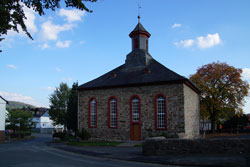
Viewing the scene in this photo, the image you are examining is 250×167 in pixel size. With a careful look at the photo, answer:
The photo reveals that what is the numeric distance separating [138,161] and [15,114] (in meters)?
35.8

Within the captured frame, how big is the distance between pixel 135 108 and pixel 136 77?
11.4ft

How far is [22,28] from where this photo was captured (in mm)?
9281

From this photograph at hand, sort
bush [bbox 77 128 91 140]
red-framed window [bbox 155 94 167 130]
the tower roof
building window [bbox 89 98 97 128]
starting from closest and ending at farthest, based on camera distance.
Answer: red-framed window [bbox 155 94 167 130] < bush [bbox 77 128 91 140] < building window [bbox 89 98 97 128] < the tower roof

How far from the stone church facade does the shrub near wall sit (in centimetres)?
696

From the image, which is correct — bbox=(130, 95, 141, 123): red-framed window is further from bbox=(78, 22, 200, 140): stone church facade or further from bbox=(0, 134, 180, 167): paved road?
bbox=(0, 134, 180, 167): paved road

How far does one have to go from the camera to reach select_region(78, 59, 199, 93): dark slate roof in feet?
75.0

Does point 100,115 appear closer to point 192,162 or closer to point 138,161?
point 138,161

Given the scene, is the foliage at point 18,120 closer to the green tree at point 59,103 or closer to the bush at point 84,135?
the green tree at point 59,103

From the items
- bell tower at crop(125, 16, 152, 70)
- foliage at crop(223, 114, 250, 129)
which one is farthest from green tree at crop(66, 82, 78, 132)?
foliage at crop(223, 114, 250, 129)

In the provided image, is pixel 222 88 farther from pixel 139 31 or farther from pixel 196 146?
pixel 196 146

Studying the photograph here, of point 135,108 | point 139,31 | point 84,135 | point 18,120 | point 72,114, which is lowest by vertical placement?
point 84,135

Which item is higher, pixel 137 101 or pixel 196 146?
pixel 137 101

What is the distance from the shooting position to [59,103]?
36.8 meters

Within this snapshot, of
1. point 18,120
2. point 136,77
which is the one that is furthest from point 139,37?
point 18,120
